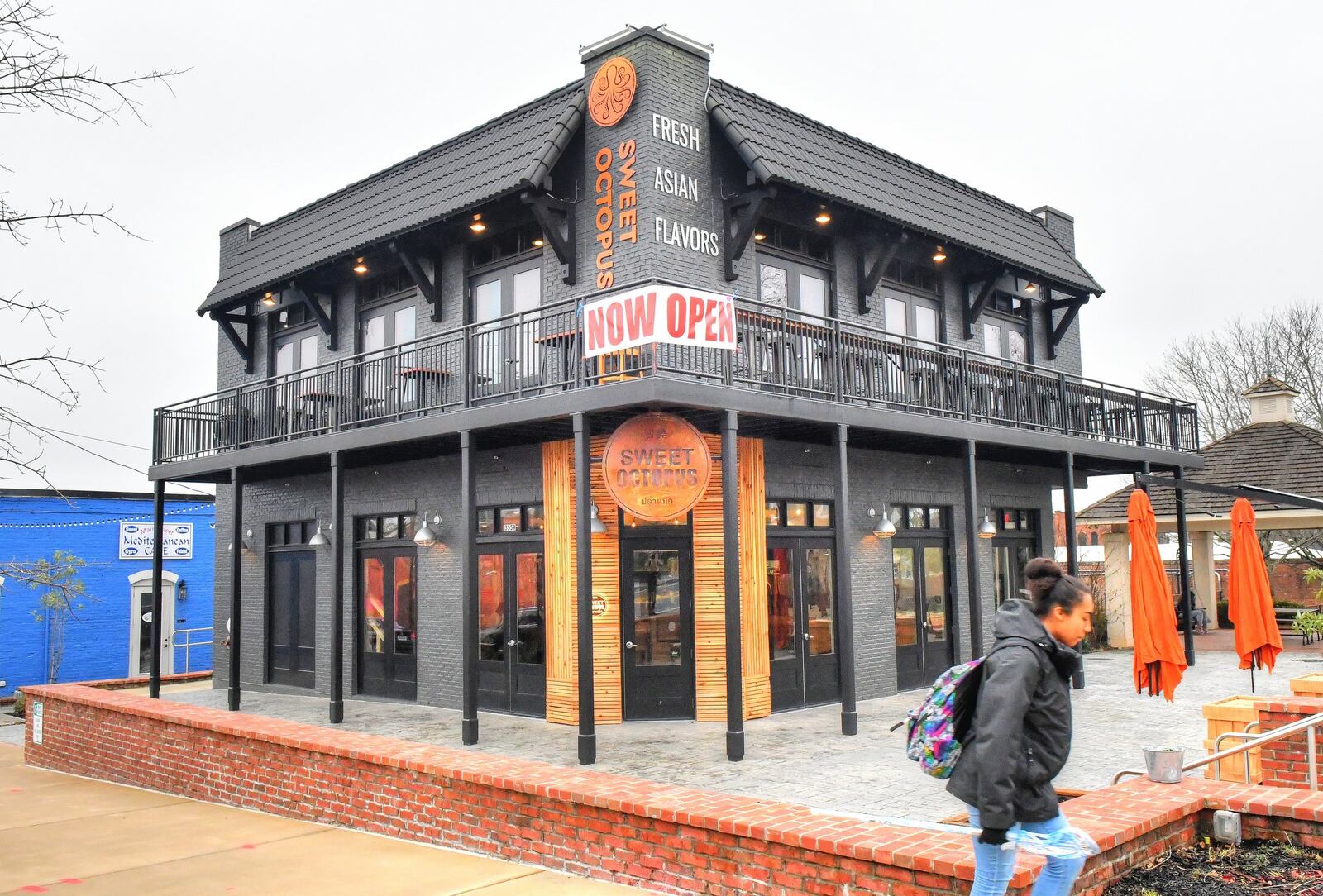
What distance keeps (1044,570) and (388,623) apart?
12801 millimetres

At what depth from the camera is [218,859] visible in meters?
7.38

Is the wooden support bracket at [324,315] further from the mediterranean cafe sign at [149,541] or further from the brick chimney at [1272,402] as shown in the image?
the brick chimney at [1272,402]

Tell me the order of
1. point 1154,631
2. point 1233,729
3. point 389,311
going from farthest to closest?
1. point 389,311
2. point 1154,631
3. point 1233,729

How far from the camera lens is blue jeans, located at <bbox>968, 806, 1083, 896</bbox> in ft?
13.3

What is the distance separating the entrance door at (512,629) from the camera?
13.4 m

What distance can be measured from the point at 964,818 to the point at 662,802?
6.46 feet

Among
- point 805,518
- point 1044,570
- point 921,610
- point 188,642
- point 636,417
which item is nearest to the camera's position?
point 1044,570

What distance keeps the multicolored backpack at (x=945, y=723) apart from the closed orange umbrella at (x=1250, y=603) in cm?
687

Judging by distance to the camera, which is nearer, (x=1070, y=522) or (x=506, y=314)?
(x=506, y=314)

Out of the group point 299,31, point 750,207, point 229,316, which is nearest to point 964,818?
point 750,207

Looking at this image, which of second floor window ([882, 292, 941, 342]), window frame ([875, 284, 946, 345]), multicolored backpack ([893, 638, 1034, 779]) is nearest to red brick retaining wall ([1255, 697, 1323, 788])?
multicolored backpack ([893, 638, 1034, 779])

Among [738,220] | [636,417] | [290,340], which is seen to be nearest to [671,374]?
[636,417]

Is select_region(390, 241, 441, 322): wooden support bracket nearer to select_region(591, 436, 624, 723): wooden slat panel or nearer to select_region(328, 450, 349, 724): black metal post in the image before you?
select_region(328, 450, 349, 724): black metal post

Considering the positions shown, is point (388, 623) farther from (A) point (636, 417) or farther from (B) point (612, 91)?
(B) point (612, 91)
